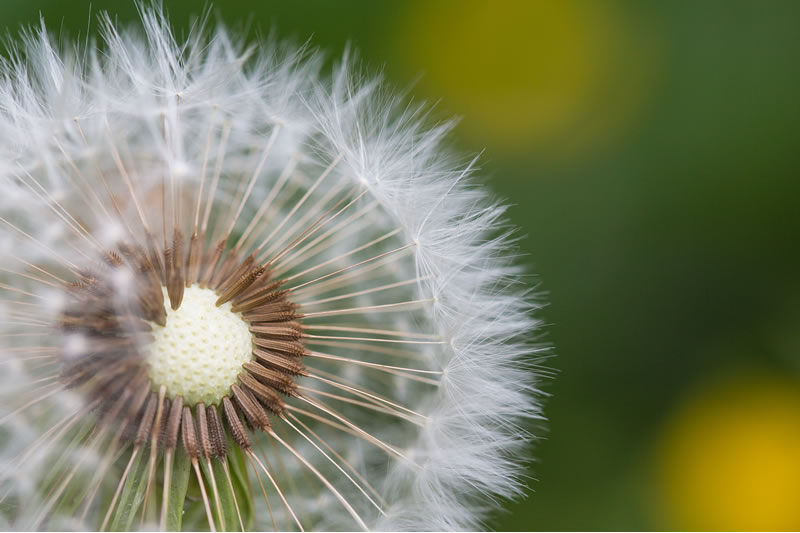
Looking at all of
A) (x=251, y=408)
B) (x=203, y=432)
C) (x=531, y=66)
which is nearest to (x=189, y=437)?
(x=203, y=432)

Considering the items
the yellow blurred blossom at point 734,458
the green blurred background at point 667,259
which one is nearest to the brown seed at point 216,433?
the green blurred background at point 667,259

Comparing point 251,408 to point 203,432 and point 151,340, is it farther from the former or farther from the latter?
point 151,340

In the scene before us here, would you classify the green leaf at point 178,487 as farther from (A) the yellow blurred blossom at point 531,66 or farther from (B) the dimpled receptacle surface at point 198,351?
(A) the yellow blurred blossom at point 531,66

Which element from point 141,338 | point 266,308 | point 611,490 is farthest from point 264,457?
point 611,490

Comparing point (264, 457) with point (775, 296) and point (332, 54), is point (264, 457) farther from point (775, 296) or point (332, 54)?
point (775, 296)

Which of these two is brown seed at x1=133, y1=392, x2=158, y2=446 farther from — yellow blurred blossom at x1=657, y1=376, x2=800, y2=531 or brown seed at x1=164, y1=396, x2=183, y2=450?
yellow blurred blossom at x1=657, y1=376, x2=800, y2=531

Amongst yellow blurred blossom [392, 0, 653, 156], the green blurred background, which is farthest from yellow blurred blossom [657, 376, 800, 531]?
yellow blurred blossom [392, 0, 653, 156]

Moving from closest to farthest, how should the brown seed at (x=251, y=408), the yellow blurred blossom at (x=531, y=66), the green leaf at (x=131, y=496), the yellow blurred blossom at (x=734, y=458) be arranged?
1. the green leaf at (x=131, y=496)
2. the brown seed at (x=251, y=408)
3. the yellow blurred blossom at (x=734, y=458)
4. the yellow blurred blossom at (x=531, y=66)
